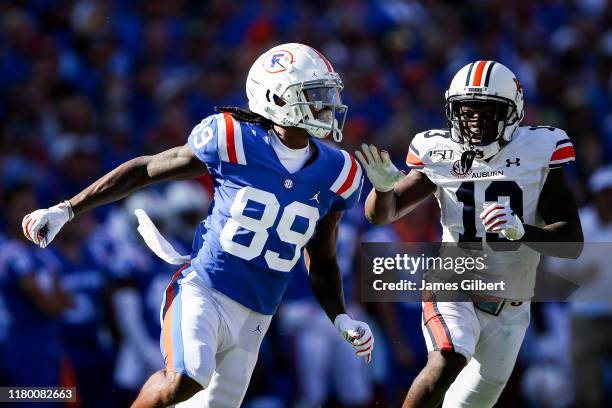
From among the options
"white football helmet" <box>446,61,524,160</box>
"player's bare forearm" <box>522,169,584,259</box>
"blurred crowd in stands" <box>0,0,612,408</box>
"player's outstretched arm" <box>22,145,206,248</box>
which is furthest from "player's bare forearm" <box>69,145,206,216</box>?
"blurred crowd in stands" <box>0,0,612,408</box>

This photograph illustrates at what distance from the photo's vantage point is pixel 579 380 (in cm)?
898

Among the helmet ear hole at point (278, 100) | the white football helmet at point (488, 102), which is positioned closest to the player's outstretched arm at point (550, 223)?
the white football helmet at point (488, 102)

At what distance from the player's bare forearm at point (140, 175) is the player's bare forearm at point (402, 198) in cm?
77

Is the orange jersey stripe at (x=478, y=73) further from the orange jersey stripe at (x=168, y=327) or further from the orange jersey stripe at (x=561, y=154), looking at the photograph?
the orange jersey stripe at (x=168, y=327)

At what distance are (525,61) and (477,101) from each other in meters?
7.05

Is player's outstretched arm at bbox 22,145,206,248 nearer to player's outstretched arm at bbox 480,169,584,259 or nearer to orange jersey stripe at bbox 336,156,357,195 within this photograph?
Answer: orange jersey stripe at bbox 336,156,357,195

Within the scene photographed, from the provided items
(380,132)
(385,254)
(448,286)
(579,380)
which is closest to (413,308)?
(579,380)

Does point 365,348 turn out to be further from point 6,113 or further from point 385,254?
point 6,113

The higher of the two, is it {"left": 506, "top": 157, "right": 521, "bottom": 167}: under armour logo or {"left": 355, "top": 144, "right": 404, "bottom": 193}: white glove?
{"left": 506, "top": 157, "right": 521, "bottom": 167}: under armour logo

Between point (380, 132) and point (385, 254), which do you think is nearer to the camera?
point (385, 254)

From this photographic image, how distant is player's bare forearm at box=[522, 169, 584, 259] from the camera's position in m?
5.70

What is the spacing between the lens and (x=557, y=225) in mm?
5773

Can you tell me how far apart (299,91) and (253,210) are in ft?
1.87

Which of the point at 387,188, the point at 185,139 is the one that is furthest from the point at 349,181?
the point at 185,139
